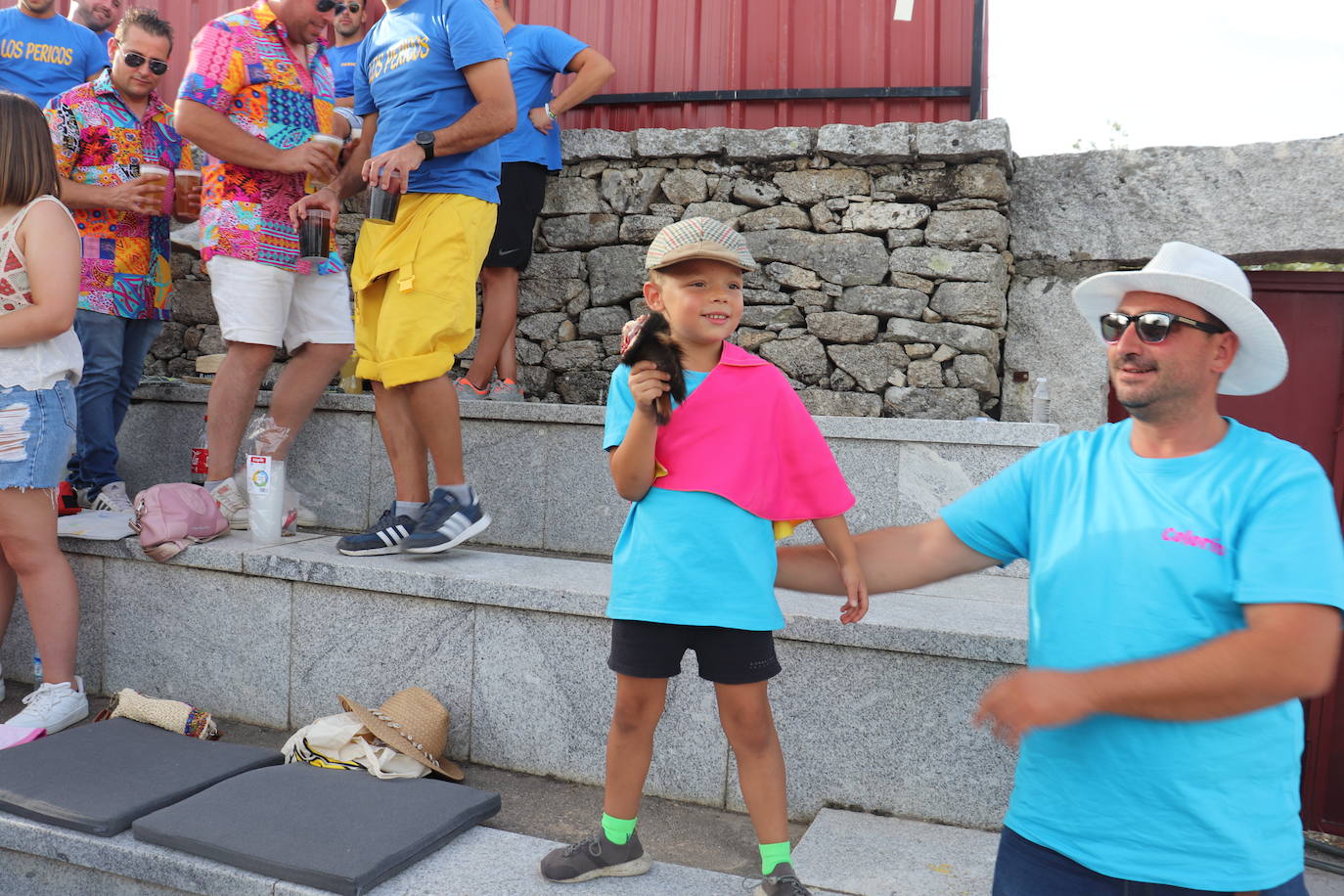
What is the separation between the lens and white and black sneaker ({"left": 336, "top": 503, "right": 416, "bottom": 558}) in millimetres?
3676

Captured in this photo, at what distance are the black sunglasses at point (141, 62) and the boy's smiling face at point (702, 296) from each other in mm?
3357

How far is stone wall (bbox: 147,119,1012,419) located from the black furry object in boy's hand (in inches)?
122

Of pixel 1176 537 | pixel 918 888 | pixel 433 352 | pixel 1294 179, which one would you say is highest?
pixel 1294 179

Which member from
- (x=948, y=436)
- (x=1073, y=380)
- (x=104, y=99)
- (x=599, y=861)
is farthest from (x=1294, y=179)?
(x=104, y=99)

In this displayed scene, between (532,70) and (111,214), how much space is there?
2.17 metres

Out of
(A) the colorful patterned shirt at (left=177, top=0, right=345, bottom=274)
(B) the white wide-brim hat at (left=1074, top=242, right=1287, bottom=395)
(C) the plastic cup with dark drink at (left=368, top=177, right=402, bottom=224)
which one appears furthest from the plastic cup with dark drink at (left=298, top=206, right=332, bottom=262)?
(B) the white wide-brim hat at (left=1074, top=242, right=1287, bottom=395)

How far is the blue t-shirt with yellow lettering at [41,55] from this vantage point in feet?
17.9

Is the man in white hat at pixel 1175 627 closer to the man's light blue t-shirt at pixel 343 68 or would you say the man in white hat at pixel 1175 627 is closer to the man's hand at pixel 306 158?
the man's hand at pixel 306 158

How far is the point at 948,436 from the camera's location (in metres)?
4.07

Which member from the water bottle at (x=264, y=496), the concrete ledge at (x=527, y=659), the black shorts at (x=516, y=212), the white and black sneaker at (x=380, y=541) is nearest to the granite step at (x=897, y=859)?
the concrete ledge at (x=527, y=659)

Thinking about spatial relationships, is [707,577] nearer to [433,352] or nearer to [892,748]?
[892,748]

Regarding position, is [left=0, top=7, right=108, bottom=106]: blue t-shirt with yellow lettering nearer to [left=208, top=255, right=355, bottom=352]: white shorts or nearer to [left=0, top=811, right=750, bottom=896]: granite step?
[left=208, top=255, right=355, bottom=352]: white shorts

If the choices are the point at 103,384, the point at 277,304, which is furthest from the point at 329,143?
the point at 103,384

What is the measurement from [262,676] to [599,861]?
1809mm
